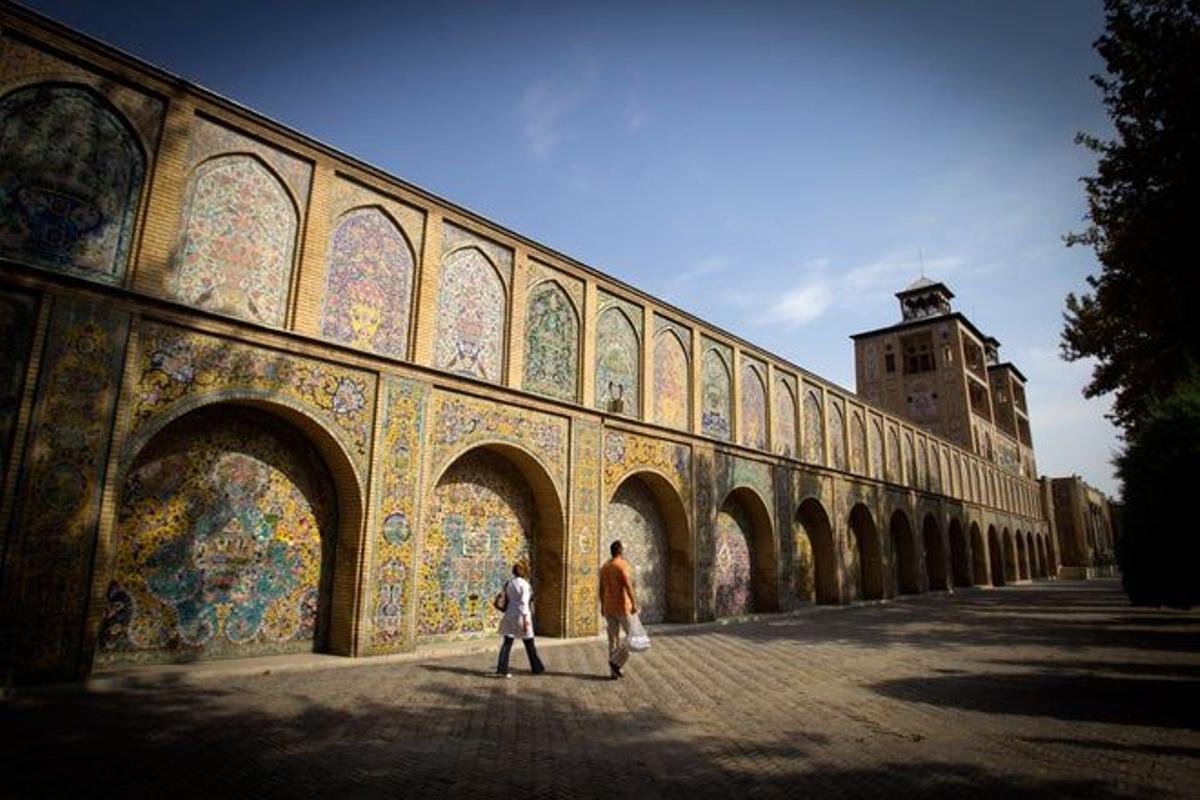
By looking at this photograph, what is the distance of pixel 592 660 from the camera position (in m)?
9.91

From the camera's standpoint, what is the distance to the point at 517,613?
871 centimetres

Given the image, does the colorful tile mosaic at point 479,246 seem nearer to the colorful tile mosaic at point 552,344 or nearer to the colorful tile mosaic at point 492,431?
the colorful tile mosaic at point 552,344

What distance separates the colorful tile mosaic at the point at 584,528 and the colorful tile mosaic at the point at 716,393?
4.45m

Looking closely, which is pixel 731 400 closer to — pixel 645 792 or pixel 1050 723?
pixel 1050 723

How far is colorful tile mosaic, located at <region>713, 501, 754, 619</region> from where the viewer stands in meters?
16.9

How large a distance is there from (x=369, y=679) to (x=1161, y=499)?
11923 millimetres

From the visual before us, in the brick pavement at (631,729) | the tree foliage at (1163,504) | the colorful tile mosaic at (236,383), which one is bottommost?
the brick pavement at (631,729)

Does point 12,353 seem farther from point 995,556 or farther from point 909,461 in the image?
point 995,556

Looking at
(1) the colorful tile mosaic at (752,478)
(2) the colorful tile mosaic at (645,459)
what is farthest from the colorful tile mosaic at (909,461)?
(2) the colorful tile mosaic at (645,459)

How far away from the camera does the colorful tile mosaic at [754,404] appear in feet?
61.5

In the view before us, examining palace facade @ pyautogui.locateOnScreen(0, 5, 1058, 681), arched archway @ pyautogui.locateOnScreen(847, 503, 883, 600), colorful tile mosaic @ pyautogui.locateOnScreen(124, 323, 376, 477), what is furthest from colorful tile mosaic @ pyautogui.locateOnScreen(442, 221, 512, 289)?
arched archway @ pyautogui.locateOnScreen(847, 503, 883, 600)

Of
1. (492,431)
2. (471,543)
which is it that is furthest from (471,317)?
(471,543)

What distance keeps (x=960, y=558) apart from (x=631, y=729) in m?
32.4

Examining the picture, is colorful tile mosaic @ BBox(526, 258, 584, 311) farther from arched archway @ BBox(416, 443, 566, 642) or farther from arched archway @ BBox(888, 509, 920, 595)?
arched archway @ BBox(888, 509, 920, 595)
